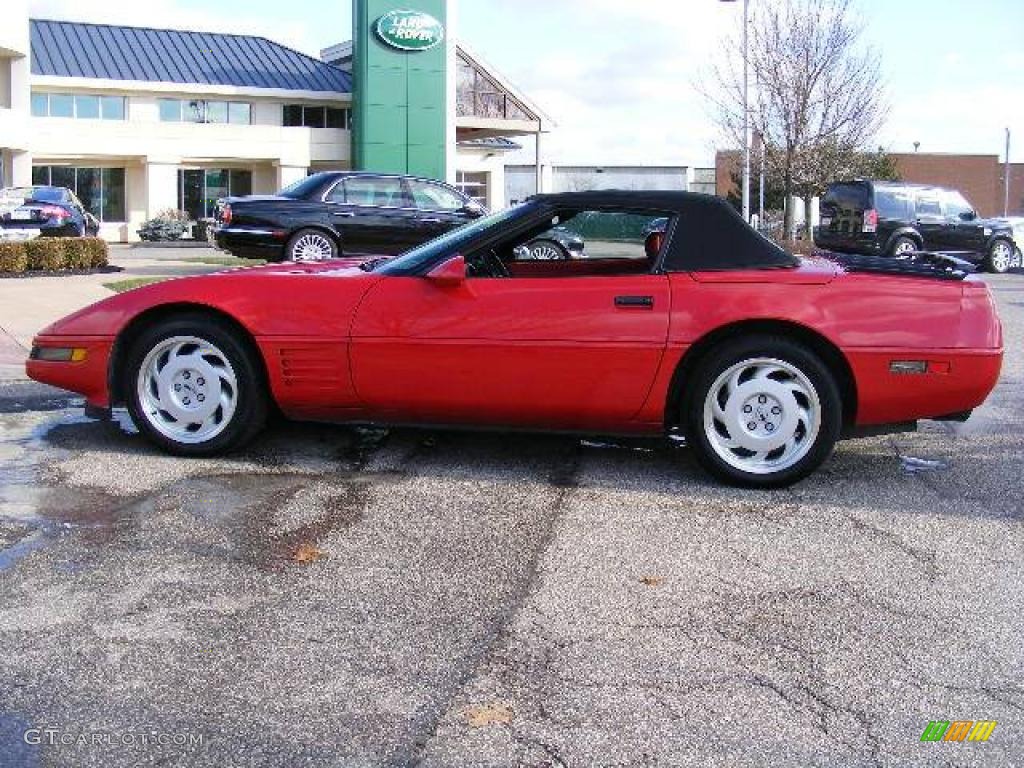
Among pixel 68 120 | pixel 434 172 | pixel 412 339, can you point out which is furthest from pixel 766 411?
pixel 68 120

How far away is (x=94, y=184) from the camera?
45031mm

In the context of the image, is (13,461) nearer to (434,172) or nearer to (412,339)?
(412,339)

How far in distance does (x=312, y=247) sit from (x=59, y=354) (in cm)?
947

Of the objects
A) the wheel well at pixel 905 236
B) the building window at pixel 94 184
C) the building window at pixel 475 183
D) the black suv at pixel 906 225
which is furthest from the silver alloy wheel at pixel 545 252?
the building window at pixel 475 183

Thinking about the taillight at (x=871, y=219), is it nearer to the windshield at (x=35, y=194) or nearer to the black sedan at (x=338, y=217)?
the black sedan at (x=338, y=217)

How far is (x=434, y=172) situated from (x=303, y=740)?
39.7m

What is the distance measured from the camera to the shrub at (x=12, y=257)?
16.5 m

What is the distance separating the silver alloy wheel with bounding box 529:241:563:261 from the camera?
251 inches

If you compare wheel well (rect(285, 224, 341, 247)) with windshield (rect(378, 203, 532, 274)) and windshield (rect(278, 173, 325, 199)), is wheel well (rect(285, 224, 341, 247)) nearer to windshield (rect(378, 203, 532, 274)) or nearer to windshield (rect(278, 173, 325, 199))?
windshield (rect(278, 173, 325, 199))

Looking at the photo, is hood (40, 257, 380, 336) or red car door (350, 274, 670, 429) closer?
red car door (350, 274, 670, 429)

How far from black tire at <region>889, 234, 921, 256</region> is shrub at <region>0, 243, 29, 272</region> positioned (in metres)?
14.6

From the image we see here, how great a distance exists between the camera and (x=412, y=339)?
18.6 feet

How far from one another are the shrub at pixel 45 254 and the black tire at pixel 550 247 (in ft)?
40.4

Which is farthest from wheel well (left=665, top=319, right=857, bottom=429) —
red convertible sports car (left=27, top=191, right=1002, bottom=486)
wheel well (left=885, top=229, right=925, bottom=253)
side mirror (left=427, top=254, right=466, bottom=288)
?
wheel well (left=885, top=229, right=925, bottom=253)
